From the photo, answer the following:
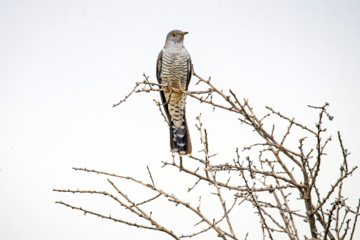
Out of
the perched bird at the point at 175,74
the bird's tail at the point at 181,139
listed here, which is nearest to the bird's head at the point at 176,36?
the perched bird at the point at 175,74

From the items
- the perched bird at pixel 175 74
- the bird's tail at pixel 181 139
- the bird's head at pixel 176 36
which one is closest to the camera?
the bird's tail at pixel 181 139

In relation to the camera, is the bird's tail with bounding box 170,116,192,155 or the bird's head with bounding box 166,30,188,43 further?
the bird's head with bounding box 166,30,188,43

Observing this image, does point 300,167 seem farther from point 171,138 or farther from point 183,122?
point 183,122

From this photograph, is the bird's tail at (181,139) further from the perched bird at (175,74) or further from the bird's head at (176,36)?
the bird's head at (176,36)

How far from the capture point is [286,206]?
2.57 m

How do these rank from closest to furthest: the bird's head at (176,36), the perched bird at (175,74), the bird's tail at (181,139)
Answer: the bird's tail at (181,139) → the perched bird at (175,74) → the bird's head at (176,36)

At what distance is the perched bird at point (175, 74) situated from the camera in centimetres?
527

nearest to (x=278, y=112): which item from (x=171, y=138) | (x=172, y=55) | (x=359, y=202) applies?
(x=359, y=202)

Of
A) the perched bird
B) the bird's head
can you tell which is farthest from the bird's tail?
the bird's head

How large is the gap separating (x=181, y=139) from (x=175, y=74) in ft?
3.39

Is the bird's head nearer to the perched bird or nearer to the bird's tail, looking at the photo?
the perched bird

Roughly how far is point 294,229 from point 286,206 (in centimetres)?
19

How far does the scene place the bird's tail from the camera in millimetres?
4629

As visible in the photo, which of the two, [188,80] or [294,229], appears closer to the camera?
[294,229]
